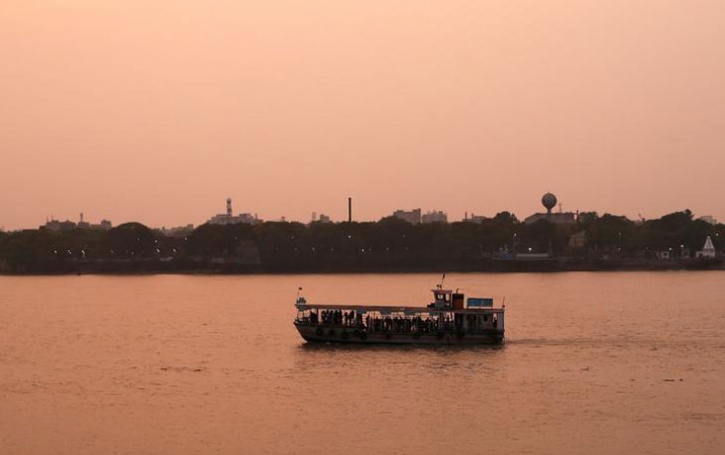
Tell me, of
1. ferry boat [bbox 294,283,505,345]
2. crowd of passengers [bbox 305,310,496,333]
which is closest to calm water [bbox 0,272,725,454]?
ferry boat [bbox 294,283,505,345]

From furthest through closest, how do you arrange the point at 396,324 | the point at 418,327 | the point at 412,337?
the point at 396,324
the point at 418,327
the point at 412,337

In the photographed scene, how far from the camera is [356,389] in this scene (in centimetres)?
5609

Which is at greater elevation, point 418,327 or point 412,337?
point 418,327

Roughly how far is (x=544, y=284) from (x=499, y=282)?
329 inches

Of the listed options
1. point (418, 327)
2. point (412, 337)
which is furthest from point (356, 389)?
point (418, 327)

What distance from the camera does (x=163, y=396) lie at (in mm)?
54750

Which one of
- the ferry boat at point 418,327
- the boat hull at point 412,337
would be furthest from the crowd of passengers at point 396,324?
the boat hull at point 412,337

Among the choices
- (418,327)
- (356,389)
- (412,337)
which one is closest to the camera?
(356,389)

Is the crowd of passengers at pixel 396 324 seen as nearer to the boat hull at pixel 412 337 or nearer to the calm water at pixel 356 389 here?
the boat hull at pixel 412 337

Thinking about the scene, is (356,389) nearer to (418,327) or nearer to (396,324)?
(418,327)

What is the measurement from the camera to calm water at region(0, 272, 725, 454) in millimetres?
45312

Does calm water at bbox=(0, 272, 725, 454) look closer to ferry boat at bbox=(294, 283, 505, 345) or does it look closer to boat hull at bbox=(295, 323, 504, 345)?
boat hull at bbox=(295, 323, 504, 345)

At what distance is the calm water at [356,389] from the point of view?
4531 cm

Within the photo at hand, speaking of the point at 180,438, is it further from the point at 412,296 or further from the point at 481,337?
the point at 412,296
